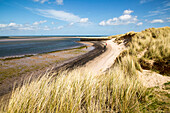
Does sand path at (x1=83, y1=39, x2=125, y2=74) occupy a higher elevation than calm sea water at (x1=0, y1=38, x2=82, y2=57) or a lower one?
lower

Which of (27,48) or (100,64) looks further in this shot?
(27,48)

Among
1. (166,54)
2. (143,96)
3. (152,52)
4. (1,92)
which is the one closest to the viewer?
(143,96)

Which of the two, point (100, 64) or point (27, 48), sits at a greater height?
point (27, 48)

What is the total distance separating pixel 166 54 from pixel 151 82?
350 cm

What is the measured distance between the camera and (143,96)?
3.23 m

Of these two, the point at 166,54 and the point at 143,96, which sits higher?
the point at 166,54

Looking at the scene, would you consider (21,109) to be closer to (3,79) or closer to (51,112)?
(51,112)

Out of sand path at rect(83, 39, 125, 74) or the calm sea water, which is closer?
sand path at rect(83, 39, 125, 74)

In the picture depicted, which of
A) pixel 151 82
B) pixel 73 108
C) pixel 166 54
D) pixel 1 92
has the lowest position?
pixel 1 92

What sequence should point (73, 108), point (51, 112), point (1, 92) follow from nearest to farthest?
point (73, 108), point (51, 112), point (1, 92)

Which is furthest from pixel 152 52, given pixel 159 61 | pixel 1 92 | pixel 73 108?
pixel 1 92

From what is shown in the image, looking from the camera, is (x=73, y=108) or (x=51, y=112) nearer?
(x=73, y=108)

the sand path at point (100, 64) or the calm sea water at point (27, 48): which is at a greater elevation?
the calm sea water at point (27, 48)

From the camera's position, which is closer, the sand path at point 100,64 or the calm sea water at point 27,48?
the sand path at point 100,64
